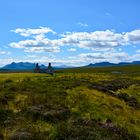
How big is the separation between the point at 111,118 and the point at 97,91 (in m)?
10.7

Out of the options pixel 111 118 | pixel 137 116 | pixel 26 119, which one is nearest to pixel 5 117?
pixel 26 119

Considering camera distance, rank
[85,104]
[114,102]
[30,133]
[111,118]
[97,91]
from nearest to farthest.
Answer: [30,133] → [111,118] → [85,104] → [114,102] → [97,91]

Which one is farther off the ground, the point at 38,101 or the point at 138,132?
the point at 38,101

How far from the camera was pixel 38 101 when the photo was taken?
23891 millimetres

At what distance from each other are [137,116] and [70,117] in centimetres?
776

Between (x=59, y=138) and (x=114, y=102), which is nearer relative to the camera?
(x=59, y=138)

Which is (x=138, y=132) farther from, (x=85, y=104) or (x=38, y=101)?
(x=38, y=101)

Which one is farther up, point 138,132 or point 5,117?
point 5,117

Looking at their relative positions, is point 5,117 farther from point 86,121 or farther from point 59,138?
point 59,138

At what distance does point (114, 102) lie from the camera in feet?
95.5

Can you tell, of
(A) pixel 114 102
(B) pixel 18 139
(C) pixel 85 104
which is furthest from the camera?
(A) pixel 114 102

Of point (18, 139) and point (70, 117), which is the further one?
point (70, 117)

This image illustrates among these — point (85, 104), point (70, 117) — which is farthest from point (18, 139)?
point (85, 104)

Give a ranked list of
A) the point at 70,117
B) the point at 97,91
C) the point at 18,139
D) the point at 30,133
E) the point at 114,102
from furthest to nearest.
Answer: the point at 97,91
the point at 114,102
the point at 70,117
the point at 30,133
the point at 18,139
